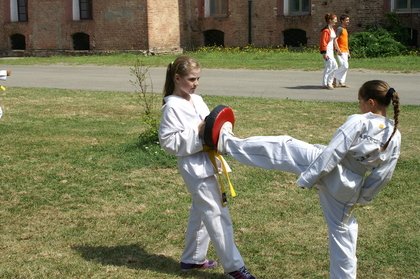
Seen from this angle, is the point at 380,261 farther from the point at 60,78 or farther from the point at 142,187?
the point at 60,78

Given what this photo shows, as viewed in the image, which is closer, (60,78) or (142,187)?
(142,187)

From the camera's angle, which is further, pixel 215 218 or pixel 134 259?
pixel 134 259

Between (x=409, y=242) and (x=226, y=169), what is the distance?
6.01ft

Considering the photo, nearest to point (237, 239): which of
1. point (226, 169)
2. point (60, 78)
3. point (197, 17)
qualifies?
point (226, 169)

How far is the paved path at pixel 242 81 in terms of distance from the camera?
15164 mm

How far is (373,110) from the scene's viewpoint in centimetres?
453

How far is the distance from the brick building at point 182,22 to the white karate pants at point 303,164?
23052 mm

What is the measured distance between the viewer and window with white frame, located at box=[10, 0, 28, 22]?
3305cm

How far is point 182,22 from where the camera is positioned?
1211 inches

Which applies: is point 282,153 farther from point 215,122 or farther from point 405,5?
point 405,5

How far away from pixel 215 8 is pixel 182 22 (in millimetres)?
1535

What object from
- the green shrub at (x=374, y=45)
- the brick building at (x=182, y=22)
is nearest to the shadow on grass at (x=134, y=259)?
the green shrub at (x=374, y=45)

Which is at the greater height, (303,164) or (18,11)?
(18,11)

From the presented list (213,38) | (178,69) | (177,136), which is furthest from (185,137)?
(213,38)
